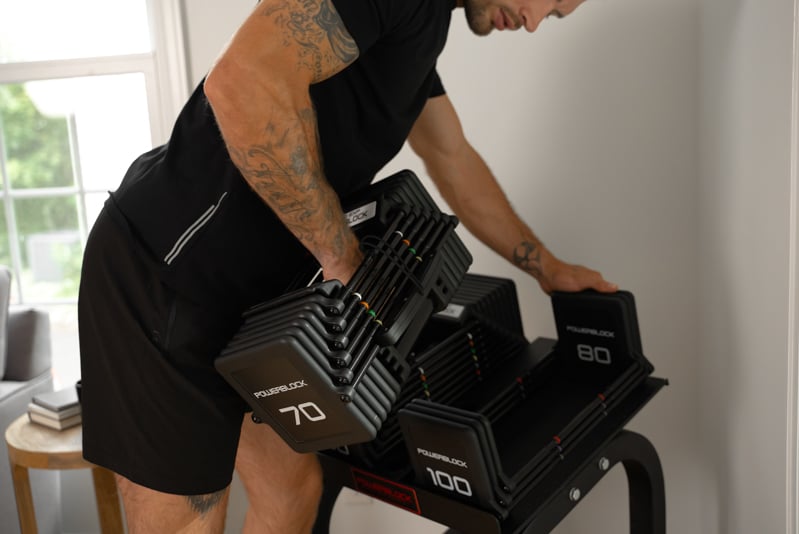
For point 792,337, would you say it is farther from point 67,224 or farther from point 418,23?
point 67,224

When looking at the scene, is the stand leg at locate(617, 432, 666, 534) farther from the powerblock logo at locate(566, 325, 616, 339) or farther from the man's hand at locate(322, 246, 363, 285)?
the man's hand at locate(322, 246, 363, 285)

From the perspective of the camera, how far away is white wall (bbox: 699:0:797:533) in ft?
3.70

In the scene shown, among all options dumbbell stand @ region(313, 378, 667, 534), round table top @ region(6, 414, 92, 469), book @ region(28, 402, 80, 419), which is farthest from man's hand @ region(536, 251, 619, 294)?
book @ region(28, 402, 80, 419)

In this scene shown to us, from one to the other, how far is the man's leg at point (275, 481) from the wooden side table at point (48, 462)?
0.49 meters

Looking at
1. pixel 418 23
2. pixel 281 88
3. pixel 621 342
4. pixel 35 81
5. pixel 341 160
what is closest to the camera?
pixel 281 88

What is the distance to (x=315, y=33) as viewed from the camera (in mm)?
1014

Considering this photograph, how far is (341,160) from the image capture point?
1.25 m

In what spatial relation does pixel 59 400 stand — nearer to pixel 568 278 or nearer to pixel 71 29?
pixel 71 29

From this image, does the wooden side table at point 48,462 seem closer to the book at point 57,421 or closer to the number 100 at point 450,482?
the book at point 57,421

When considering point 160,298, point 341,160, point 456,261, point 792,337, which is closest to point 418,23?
point 341,160

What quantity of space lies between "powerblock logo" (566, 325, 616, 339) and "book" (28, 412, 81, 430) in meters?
1.24

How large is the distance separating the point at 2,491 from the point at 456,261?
1.60m

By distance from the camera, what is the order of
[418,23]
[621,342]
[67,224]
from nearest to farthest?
1. [418,23]
2. [621,342]
3. [67,224]

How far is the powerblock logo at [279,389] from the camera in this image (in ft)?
3.46
